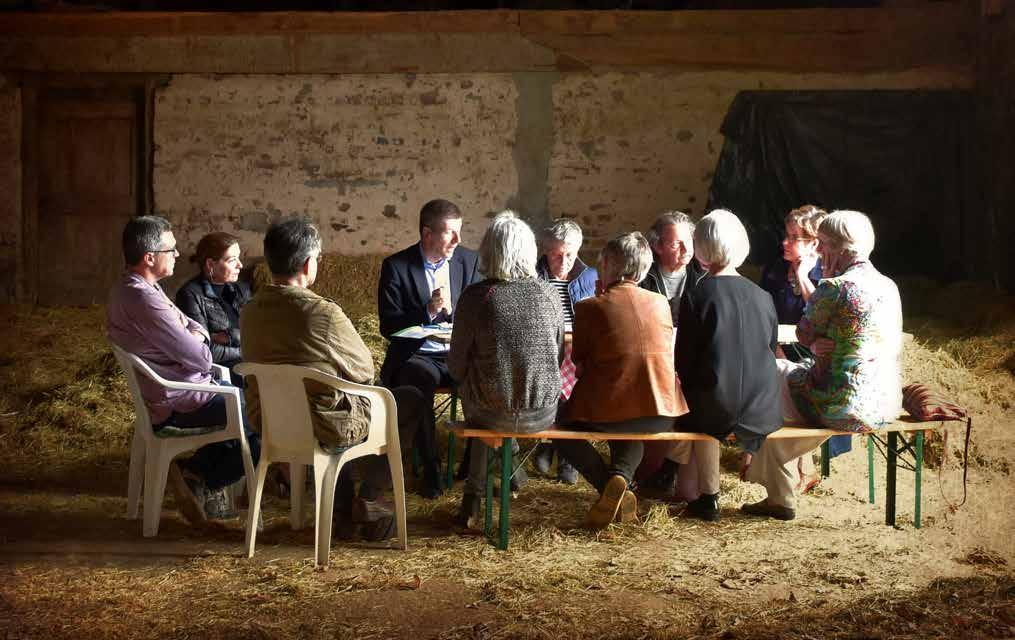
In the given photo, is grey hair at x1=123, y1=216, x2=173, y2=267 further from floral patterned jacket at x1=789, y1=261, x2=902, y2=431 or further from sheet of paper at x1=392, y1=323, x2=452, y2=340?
floral patterned jacket at x1=789, y1=261, x2=902, y2=431

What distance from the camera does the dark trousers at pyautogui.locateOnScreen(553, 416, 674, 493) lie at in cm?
437

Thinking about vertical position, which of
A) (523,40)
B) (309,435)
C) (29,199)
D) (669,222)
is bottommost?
(309,435)

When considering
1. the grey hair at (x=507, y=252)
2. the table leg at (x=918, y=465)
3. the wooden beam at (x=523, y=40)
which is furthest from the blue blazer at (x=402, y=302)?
the wooden beam at (x=523, y=40)

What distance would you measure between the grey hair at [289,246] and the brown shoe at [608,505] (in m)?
1.52

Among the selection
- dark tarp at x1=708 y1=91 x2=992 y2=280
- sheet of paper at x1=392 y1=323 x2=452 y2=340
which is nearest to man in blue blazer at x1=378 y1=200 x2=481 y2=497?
sheet of paper at x1=392 y1=323 x2=452 y2=340

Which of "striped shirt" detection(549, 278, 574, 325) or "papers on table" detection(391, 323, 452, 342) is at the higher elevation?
"striped shirt" detection(549, 278, 574, 325)

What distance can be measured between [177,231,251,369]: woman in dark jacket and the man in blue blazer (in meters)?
0.74

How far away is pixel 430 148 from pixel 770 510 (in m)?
5.70

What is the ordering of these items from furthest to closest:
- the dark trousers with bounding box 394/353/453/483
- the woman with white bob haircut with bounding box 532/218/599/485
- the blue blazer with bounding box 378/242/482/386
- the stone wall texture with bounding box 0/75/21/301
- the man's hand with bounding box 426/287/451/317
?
the stone wall texture with bounding box 0/75/21/301 → the woman with white bob haircut with bounding box 532/218/599/485 → the blue blazer with bounding box 378/242/482/386 → the man's hand with bounding box 426/287/451/317 → the dark trousers with bounding box 394/353/453/483

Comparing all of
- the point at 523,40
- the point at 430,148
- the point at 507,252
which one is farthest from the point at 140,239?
the point at 523,40

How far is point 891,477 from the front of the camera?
15.0ft

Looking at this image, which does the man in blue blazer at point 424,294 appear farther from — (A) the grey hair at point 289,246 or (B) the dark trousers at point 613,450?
(A) the grey hair at point 289,246

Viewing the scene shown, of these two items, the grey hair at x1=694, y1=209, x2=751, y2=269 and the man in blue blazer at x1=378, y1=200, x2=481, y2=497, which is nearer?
the grey hair at x1=694, y1=209, x2=751, y2=269

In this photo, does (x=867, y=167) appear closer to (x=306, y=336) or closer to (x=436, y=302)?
(x=436, y=302)
